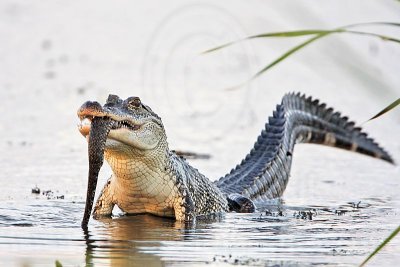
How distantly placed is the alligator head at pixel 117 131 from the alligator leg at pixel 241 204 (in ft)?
4.06

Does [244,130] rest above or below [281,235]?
above

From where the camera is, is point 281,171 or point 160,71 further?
point 160,71

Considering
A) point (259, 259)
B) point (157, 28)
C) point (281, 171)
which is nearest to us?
point (259, 259)

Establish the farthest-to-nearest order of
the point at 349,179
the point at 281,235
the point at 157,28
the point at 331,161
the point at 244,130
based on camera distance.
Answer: the point at 157,28 < the point at 244,130 < the point at 331,161 < the point at 349,179 < the point at 281,235

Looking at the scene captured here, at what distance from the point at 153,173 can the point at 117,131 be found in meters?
0.75

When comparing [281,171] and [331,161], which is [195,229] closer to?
[281,171]

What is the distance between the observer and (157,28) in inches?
907

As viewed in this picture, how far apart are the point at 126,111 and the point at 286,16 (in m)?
4.00

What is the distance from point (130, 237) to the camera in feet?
27.5

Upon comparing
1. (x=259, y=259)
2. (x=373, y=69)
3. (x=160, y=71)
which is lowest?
(x=259, y=259)

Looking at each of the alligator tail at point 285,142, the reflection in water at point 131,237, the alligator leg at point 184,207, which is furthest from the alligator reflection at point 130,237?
the alligator tail at point 285,142

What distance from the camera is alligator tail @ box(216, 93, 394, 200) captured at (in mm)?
11594

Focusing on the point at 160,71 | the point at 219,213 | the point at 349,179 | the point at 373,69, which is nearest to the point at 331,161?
the point at 349,179

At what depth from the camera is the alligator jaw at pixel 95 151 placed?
27.1 ft
